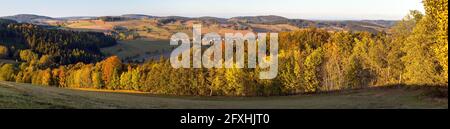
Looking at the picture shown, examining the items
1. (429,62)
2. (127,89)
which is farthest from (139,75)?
(429,62)

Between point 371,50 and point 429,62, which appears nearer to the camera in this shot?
point 429,62

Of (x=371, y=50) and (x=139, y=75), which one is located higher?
(x=371, y=50)

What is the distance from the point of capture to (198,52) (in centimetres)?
14638

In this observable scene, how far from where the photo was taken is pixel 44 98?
31.8 m

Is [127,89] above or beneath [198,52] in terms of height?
beneath

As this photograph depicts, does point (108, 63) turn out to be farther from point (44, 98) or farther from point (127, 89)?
point (44, 98)

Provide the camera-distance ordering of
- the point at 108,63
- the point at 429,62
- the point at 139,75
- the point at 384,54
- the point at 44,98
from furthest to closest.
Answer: the point at 108,63
the point at 139,75
the point at 384,54
the point at 429,62
the point at 44,98
